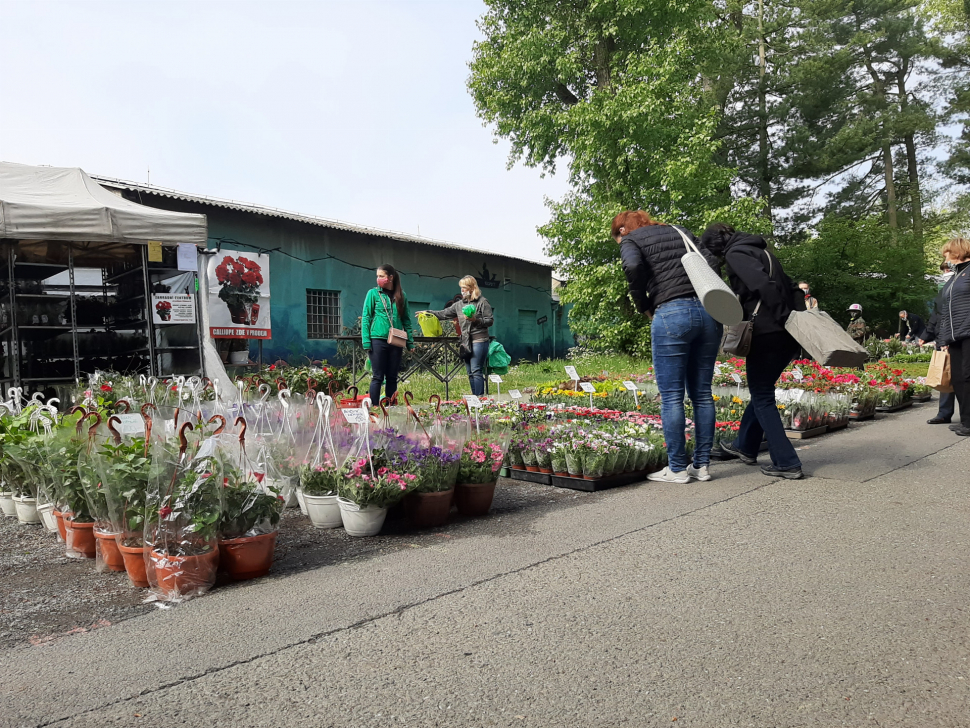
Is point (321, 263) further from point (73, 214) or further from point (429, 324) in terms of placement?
point (73, 214)

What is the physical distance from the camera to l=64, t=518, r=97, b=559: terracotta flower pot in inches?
153

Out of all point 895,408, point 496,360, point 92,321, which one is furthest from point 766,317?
point 92,321

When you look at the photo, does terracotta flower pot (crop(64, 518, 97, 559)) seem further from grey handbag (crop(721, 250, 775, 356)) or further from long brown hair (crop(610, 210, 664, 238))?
grey handbag (crop(721, 250, 775, 356))

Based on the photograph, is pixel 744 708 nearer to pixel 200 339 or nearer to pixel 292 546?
pixel 292 546

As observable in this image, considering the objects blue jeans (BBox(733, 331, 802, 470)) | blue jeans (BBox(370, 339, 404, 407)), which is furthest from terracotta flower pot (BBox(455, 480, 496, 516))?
blue jeans (BBox(370, 339, 404, 407))

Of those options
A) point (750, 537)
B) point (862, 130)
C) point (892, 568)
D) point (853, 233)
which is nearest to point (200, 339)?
point (750, 537)

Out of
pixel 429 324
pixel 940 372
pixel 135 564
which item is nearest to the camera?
pixel 135 564

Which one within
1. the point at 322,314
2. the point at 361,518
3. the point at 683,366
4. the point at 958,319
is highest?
the point at 322,314

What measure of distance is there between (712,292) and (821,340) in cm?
104

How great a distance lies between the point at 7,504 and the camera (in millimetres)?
5027

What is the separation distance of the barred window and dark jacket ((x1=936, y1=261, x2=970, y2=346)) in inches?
520

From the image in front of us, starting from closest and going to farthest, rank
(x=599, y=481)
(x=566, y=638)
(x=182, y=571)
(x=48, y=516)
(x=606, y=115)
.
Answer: (x=566, y=638) → (x=182, y=571) → (x=48, y=516) → (x=599, y=481) → (x=606, y=115)

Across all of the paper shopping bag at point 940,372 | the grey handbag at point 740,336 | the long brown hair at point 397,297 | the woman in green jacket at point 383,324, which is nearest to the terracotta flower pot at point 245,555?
the grey handbag at point 740,336

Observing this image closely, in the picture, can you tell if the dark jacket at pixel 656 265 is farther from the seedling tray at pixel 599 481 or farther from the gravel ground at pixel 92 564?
the gravel ground at pixel 92 564
